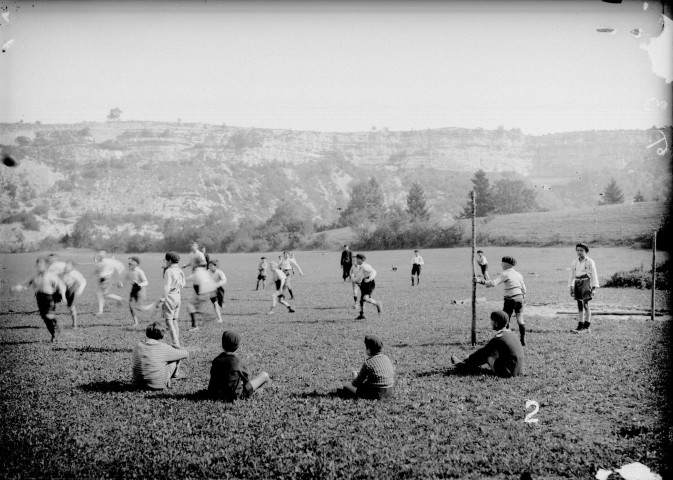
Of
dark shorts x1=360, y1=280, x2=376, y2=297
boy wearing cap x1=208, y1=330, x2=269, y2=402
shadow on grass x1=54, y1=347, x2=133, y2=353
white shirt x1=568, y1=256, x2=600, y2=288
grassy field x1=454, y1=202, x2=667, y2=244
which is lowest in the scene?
shadow on grass x1=54, y1=347, x2=133, y2=353

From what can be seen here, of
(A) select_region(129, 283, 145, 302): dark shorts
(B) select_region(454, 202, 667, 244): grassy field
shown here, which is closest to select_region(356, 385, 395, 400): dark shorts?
(A) select_region(129, 283, 145, 302): dark shorts

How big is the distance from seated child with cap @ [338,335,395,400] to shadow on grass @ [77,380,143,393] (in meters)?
4.01

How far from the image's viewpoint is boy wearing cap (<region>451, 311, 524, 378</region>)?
912 centimetres

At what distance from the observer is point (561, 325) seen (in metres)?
15.0

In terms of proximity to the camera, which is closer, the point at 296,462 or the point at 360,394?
the point at 296,462

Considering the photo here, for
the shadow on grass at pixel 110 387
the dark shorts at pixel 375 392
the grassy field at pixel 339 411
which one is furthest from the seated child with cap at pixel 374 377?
the shadow on grass at pixel 110 387

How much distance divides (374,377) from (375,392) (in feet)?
0.85

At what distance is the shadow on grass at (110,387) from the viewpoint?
885 centimetres

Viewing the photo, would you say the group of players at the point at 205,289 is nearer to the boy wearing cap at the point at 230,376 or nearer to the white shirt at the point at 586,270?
the white shirt at the point at 586,270

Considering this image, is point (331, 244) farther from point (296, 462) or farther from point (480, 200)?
point (296, 462)

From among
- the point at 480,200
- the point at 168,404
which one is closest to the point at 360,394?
the point at 168,404

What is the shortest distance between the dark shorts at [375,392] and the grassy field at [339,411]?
6.1 inches

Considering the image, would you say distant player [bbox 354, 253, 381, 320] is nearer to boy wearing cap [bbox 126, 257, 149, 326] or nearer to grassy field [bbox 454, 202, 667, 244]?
boy wearing cap [bbox 126, 257, 149, 326]

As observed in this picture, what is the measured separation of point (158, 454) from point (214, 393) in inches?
79.5
